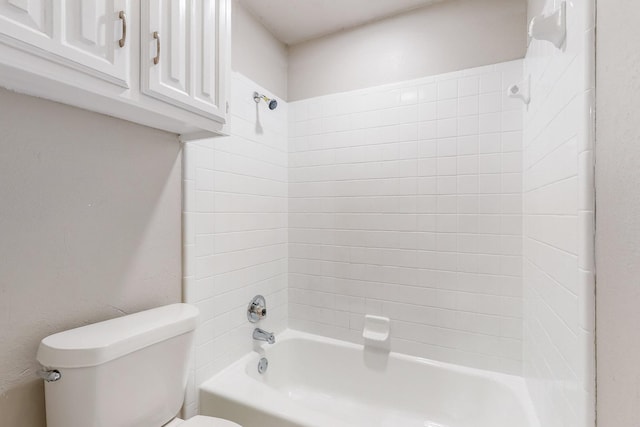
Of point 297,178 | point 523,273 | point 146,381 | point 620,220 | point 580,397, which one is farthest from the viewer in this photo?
point 297,178

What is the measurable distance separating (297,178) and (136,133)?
1113mm

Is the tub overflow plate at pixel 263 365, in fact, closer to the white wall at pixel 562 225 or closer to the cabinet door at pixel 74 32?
A: the white wall at pixel 562 225

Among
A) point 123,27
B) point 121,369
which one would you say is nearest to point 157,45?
point 123,27

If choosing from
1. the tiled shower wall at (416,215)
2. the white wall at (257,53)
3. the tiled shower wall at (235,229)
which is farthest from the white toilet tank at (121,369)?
the white wall at (257,53)

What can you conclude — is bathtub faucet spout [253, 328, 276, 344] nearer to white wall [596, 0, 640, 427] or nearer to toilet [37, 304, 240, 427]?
toilet [37, 304, 240, 427]

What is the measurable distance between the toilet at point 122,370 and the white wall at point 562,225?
1178mm

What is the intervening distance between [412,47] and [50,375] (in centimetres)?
217

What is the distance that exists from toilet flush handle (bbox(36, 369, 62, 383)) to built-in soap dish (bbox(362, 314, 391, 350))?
57.6 inches

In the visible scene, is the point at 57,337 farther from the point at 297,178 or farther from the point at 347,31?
the point at 347,31

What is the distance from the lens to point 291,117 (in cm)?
213

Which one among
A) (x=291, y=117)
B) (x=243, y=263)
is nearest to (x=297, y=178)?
(x=291, y=117)

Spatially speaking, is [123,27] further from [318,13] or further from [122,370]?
[318,13]

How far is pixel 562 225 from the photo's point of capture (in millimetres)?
941

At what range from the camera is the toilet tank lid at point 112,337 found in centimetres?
82
